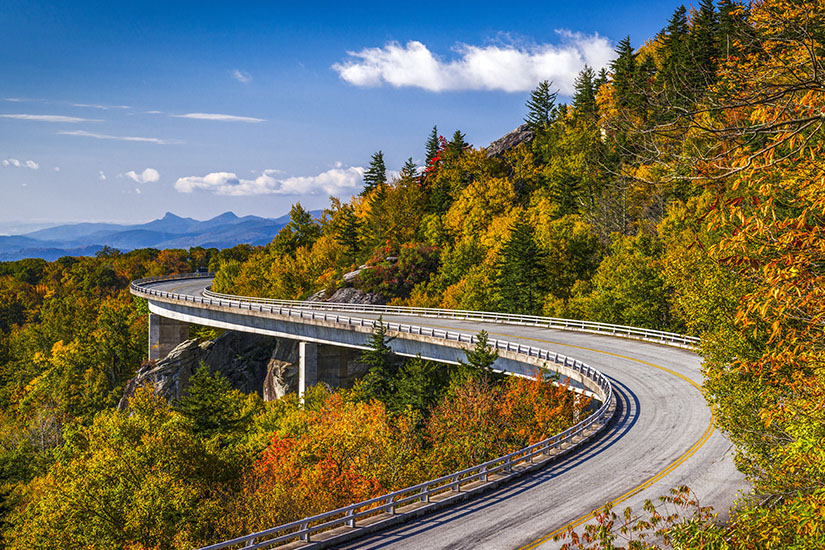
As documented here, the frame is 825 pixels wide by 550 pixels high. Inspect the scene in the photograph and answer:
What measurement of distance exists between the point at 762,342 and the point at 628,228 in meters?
45.3

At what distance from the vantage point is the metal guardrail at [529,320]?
40.5 meters

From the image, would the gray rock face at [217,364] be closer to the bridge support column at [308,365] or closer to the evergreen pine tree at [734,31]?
the bridge support column at [308,365]

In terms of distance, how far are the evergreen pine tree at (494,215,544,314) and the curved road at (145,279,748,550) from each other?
91.0 ft

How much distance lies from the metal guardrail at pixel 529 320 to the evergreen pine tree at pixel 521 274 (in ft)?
16.8

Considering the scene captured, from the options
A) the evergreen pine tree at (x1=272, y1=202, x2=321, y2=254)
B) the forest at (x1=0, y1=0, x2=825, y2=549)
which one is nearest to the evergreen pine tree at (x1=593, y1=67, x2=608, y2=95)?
the forest at (x1=0, y1=0, x2=825, y2=549)

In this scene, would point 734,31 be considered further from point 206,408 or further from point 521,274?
point 521,274

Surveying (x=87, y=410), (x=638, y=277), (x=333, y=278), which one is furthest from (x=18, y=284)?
(x=638, y=277)

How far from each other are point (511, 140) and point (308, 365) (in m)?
60.4

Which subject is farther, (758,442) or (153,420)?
(153,420)

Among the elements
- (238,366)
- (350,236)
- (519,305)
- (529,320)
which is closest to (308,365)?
(238,366)

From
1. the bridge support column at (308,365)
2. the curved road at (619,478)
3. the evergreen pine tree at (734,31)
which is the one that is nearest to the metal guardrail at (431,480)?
the curved road at (619,478)

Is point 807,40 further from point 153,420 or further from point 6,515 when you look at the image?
point 6,515

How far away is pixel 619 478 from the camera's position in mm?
18625

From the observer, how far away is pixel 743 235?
224 inches
